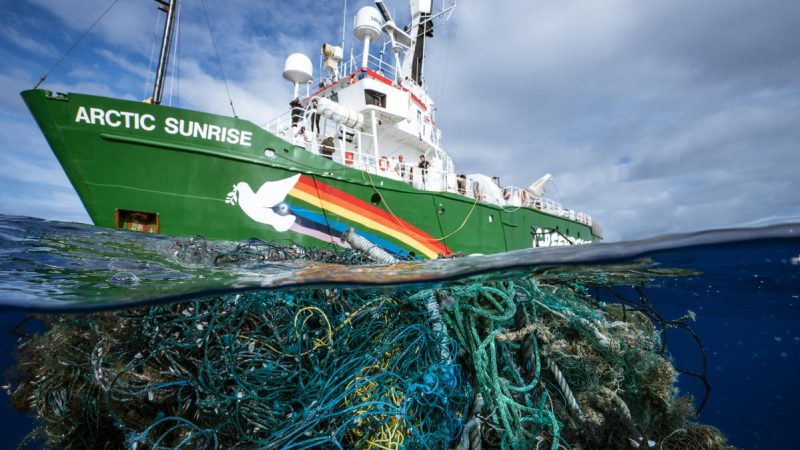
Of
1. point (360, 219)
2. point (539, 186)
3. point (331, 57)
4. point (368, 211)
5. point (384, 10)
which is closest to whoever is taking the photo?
point (360, 219)

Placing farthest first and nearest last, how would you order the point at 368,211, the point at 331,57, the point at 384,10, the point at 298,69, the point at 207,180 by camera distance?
the point at 384,10 → the point at 331,57 → the point at 298,69 → the point at 368,211 → the point at 207,180

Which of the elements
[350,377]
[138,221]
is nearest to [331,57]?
[138,221]

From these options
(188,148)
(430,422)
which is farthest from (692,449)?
(188,148)

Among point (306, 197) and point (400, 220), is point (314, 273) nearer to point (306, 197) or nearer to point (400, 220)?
point (306, 197)

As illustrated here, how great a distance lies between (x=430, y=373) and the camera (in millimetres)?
2916

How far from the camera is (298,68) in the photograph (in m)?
13.3

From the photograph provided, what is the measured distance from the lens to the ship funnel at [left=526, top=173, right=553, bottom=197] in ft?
60.5

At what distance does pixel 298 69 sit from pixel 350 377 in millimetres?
13357

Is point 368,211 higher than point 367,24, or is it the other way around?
point 367,24

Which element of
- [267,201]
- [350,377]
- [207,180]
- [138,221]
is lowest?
[350,377]

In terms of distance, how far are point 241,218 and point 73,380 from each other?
555cm

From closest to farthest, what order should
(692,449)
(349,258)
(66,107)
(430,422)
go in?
(430,422) < (692,449) < (349,258) < (66,107)

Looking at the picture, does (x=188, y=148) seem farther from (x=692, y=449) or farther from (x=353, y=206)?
(x=692, y=449)

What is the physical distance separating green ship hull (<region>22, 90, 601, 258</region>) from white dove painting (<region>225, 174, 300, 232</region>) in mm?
23
